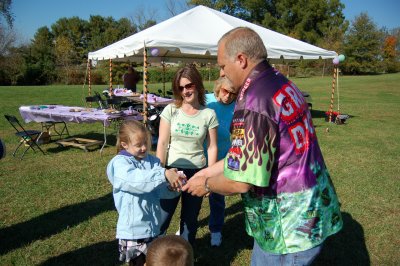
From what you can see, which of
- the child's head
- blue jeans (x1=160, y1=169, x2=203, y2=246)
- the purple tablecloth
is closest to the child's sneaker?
blue jeans (x1=160, y1=169, x2=203, y2=246)

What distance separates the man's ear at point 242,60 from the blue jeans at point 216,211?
7.67ft

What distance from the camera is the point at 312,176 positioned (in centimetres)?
161

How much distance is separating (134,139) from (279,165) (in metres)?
1.28

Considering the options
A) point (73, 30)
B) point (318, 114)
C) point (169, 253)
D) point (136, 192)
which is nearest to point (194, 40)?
point (136, 192)

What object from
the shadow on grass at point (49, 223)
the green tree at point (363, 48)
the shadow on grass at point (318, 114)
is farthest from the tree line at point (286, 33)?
the shadow on grass at point (49, 223)

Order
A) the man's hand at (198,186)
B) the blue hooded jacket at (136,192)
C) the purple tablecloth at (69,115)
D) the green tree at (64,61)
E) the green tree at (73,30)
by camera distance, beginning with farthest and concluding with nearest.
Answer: the green tree at (73,30)
the green tree at (64,61)
the purple tablecloth at (69,115)
the blue hooded jacket at (136,192)
the man's hand at (198,186)

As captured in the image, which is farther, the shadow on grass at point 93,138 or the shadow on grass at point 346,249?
the shadow on grass at point 93,138

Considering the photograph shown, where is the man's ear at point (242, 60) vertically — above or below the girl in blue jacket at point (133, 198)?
above

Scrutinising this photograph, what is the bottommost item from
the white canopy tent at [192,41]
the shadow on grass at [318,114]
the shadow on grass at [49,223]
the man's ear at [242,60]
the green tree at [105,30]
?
the shadow on grass at [49,223]

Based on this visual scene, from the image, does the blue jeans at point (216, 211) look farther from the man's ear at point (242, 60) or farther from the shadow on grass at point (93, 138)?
the shadow on grass at point (93, 138)

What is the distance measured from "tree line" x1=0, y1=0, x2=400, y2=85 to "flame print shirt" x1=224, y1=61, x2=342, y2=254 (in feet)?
138

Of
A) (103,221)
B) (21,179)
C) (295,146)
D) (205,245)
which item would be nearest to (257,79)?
(295,146)

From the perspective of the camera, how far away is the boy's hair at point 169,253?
171 centimetres

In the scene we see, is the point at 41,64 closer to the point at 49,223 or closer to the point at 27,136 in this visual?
the point at 27,136
